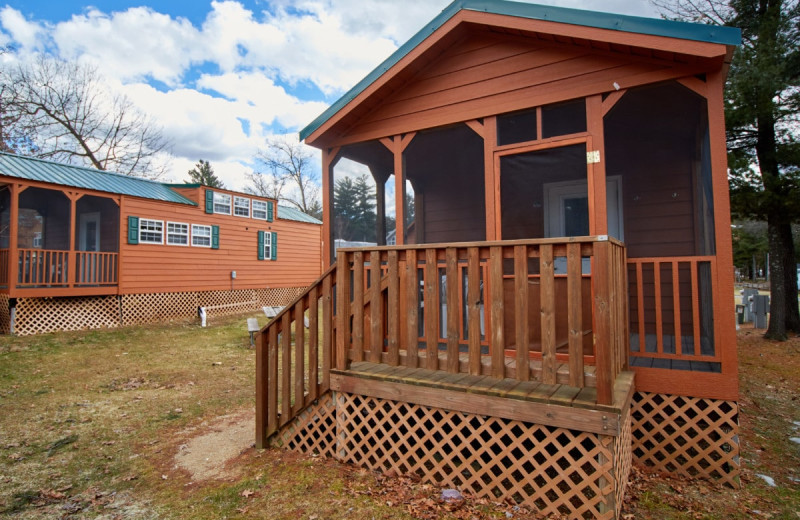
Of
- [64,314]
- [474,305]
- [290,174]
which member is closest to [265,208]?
[64,314]

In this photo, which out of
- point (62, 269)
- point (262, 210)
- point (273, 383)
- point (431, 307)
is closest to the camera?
point (431, 307)

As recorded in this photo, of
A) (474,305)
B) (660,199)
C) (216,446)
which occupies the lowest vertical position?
(216,446)

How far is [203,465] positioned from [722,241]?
4647 millimetres

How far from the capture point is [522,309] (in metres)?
2.74

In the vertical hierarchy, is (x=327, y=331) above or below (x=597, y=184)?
below

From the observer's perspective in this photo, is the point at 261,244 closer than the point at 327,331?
No

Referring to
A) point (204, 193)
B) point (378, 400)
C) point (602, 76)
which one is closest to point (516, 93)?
point (602, 76)

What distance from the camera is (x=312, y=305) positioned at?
3.47m

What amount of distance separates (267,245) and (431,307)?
14.2 meters

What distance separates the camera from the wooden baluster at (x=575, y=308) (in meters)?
2.50

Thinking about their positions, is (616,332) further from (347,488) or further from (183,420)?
(183,420)

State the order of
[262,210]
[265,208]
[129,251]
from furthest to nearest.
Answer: [265,208] → [262,210] → [129,251]

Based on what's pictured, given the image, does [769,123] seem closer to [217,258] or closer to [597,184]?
[597,184]

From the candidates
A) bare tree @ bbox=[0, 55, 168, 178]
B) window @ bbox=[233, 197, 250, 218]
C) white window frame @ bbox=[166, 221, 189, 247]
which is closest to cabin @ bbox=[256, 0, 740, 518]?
white window frame @ bbox=[166, 221, 189, 247]
